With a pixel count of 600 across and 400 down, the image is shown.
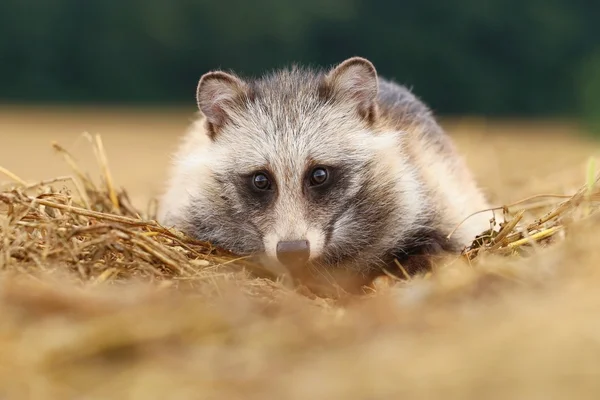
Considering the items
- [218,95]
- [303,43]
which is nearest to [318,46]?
[303,43]

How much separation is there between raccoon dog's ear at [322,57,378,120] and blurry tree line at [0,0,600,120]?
1296 cm

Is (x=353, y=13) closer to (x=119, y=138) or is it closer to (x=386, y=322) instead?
(x=119, y=138)

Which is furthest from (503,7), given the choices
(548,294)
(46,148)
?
(548,294)

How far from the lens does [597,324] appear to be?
2518 mm

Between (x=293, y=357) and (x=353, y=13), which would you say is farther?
(x=353, y=13)

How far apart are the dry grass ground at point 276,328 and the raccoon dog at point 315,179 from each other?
0.46 metres

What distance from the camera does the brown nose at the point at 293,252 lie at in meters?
3.88

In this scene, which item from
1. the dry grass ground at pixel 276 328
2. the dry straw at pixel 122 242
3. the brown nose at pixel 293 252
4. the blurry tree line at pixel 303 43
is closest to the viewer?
the dry grass ground at pixel 276 328

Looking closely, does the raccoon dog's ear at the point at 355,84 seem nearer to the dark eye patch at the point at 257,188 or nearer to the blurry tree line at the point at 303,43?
the dark eye patch at the point at 257,188

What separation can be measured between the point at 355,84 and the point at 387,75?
13906 mm

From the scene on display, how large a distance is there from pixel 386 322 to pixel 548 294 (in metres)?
0.58

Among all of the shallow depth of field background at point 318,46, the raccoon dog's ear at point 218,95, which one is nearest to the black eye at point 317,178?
the raccoon dog's ear at point 218,95

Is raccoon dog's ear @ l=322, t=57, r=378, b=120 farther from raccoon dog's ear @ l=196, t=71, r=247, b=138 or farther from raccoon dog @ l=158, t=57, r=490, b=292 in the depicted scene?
raccoon dog's ear @ l=196, t=71, r=247, b=138

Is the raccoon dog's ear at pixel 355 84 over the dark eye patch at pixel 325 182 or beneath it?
over
